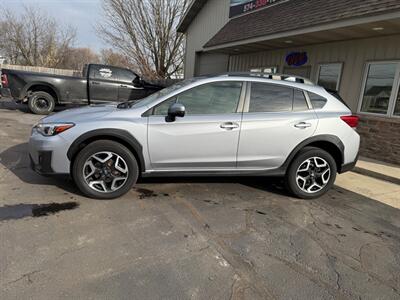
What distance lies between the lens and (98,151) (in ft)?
12.4

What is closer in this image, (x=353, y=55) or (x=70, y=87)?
(x=353, y=55)

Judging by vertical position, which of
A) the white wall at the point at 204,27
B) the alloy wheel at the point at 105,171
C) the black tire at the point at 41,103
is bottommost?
the alloy wheel at the point at 105,171

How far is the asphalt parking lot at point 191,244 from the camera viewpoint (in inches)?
94.5

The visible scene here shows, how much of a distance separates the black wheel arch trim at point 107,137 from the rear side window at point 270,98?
1647mm

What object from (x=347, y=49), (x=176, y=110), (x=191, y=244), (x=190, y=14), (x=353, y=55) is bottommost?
(x=191, y=244)

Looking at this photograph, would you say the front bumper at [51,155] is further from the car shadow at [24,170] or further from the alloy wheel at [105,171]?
the alloy wheel at [105,171]

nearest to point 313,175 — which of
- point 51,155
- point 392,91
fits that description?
point 51,155

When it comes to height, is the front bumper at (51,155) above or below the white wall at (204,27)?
below

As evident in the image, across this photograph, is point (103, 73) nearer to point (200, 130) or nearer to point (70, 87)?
point (70, 87)

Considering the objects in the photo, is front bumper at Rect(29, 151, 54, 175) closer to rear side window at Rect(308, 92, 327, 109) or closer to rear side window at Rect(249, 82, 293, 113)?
rear side window at Rect(249, 82, 293, 113)

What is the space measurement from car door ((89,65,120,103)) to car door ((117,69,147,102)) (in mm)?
149

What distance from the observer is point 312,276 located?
A: 2645 mm

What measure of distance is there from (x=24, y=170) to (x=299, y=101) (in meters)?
4.44

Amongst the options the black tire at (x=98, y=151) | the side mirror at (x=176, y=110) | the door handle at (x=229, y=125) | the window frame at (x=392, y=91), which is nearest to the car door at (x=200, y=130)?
the door handle at (x=229, y=125)
